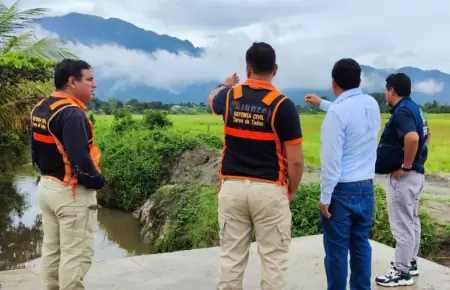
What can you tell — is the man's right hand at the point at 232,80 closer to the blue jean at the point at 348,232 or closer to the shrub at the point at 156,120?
the blue jean at the point at 348,232

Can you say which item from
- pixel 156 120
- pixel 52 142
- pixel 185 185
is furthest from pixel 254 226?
pixel 156 120

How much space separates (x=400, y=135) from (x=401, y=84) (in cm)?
41

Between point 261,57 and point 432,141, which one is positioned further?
point 432,141

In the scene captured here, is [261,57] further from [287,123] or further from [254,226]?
[254,226]

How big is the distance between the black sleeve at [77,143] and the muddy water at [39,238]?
20.5ft

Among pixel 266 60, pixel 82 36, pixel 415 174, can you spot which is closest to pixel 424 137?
pixel 415 174

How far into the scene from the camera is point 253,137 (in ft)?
10.5

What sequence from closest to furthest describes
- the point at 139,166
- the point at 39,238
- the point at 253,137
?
the point at 253,137, the point at 39,238, the point at 139,166

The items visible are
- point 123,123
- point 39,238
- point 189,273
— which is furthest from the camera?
point 123,123

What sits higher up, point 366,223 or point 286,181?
point 286,181

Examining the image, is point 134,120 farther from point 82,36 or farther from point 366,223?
point 82,36

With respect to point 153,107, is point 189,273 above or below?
below

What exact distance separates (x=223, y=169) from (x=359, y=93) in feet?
3.62

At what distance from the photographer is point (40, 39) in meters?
9.75
